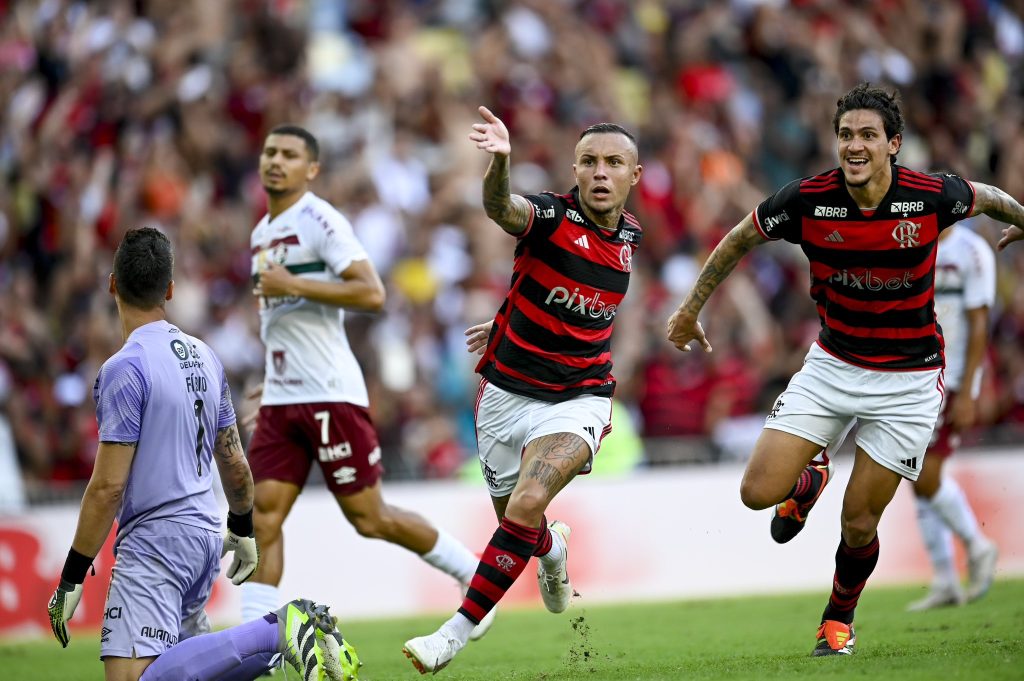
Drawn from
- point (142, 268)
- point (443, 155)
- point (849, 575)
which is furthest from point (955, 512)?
point (443, 155)

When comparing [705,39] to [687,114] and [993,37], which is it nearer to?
[687,114]

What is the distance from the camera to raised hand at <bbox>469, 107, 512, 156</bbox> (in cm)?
705

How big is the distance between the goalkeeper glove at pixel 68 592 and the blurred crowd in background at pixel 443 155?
705 centimetres

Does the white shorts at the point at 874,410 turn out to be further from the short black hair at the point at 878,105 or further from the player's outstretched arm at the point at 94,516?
the player's outstretched arm at the point at 94,516

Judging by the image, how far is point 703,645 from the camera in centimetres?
888

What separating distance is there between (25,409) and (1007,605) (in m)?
9.86

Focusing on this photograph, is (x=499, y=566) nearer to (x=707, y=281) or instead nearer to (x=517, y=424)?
(x=517, y=424)

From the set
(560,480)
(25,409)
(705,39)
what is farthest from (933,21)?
(560,480)

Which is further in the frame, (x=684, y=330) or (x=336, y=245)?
(x=336, y=245)

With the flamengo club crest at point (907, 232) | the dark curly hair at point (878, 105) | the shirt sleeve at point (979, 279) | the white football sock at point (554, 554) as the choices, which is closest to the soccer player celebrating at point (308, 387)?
the white football sock at point (554, 554)

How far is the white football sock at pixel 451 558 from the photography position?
9297mm

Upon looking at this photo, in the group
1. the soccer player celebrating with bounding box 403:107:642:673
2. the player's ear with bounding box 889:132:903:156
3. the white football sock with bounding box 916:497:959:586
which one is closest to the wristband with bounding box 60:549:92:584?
the soccer player celebrating with bounding box 403:107:642:673

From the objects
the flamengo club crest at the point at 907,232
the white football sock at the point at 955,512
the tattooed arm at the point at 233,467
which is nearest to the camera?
the tattooed arm at the point at 233,467

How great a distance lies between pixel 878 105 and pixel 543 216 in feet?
6.38
